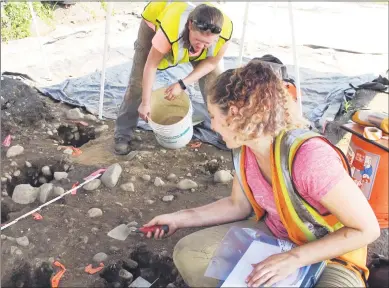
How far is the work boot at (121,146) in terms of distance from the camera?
348 centimetres

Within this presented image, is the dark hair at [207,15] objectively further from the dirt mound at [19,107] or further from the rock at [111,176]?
the dirt mound at [19,107]

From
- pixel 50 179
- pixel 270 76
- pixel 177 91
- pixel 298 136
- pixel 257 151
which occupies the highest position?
pixel 270 76

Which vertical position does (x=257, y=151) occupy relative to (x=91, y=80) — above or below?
above

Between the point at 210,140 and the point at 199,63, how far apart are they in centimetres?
66

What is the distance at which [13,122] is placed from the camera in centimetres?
373

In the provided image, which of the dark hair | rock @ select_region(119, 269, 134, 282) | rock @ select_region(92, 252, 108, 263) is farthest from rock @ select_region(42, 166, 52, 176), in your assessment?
the dark hair

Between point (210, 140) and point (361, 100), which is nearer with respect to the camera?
point (210, 140)

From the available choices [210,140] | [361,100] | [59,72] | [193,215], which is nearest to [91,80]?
[59,72]

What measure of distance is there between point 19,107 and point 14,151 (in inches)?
Result: 26.6

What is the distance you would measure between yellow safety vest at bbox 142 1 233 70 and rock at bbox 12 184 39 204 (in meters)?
1.11

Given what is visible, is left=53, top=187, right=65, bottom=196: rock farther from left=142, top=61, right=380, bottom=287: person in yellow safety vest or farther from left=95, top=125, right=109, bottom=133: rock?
left=142, top=61, right=380, bottom=287: person in yellow safety vest

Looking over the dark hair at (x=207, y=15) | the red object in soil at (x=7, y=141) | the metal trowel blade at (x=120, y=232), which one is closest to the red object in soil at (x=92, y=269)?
the metal trowel blade at (x=120, y=232)

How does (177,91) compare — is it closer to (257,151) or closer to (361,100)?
(257,151)

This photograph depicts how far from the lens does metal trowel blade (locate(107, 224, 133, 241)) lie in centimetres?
253
